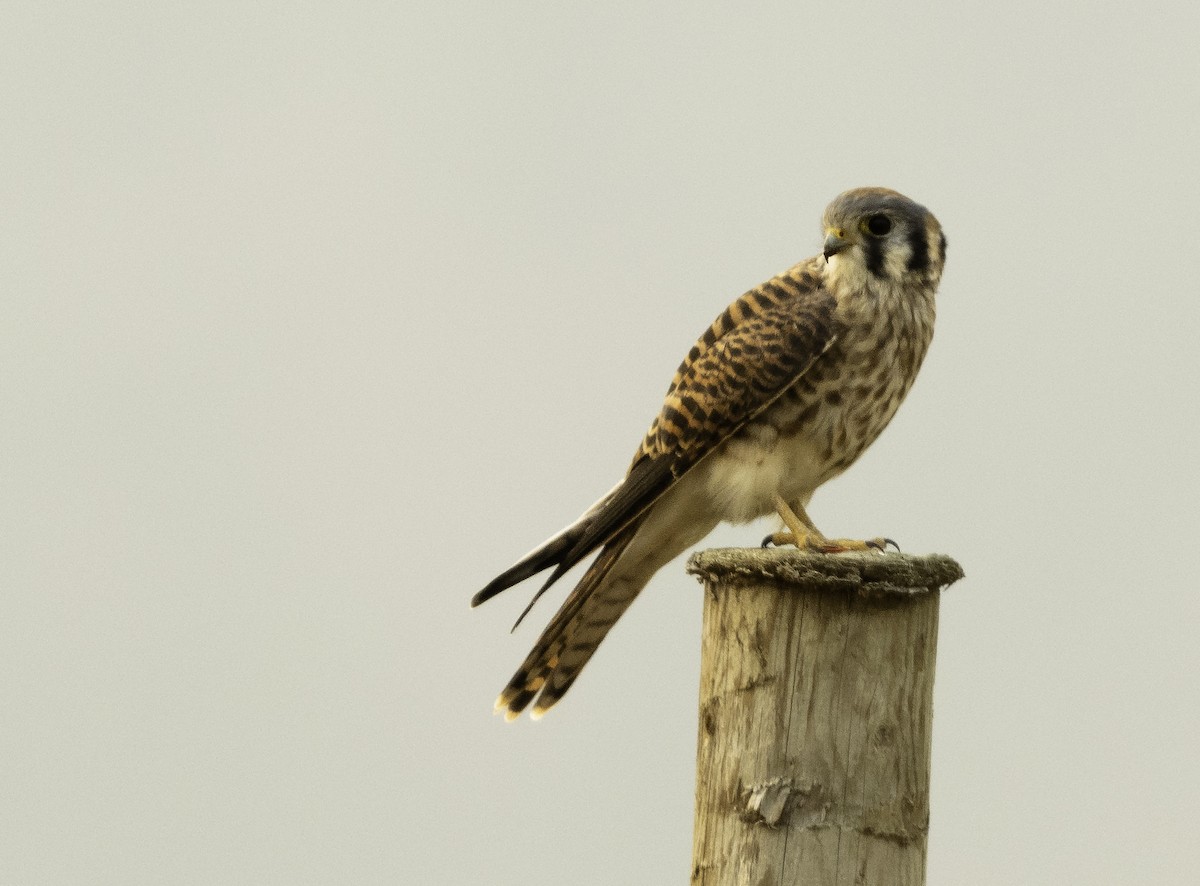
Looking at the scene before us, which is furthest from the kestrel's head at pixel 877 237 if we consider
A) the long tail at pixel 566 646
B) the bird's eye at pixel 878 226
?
the long tail at pixel 566 646

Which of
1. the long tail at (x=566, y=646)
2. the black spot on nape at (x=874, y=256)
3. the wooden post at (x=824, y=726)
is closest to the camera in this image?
the wooden post at (x=824, y=726)

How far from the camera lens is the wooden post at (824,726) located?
2.46 meters

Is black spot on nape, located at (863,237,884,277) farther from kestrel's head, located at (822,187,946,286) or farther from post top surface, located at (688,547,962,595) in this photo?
post top surface, located at (688,547,962,595)

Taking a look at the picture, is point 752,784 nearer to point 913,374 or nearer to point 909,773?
point 909,773

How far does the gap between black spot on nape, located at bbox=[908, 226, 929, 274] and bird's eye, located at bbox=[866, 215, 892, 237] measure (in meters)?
0.07

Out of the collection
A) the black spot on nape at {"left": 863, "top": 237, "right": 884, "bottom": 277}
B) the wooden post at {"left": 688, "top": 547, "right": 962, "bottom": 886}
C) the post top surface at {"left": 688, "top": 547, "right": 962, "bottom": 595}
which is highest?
the black spot on nape at {"left": 863, "top": 237, "right": 884, "bottom": 277}

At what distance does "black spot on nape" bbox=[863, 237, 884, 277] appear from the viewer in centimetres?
338

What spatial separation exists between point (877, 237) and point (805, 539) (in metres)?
0.73

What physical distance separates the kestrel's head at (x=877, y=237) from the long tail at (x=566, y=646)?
825 mm

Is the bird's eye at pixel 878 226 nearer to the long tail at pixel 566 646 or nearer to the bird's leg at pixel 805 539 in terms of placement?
the bird's leg at pixel 805 539

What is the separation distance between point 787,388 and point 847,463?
345 millimetres

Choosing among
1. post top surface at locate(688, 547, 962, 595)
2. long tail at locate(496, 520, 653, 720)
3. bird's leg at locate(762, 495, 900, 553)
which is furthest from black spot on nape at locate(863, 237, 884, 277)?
post top surface at locate(688, 547, 962, 595)

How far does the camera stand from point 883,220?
11.2 feet

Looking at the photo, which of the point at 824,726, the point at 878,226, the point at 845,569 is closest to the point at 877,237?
the point at 878,226
